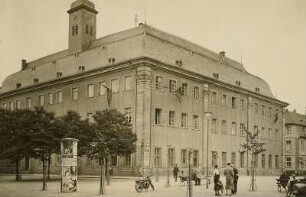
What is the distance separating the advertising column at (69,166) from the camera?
21375 millimetres

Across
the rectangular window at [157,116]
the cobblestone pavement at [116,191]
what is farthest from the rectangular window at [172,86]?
the cobblestone pavement at [116,191]

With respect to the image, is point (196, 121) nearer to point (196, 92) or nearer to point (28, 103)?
point (196, 92)

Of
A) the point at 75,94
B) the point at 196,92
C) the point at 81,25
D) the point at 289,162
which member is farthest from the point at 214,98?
the point at 289,162

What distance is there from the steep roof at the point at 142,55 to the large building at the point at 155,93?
0.45 feet

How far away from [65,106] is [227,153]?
1887 centimetres

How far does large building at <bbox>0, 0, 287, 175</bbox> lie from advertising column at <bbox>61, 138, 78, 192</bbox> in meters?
12.7

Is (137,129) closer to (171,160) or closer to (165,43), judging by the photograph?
(171,160)

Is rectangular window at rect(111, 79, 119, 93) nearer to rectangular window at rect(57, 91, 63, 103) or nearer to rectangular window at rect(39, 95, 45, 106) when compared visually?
rectangular window at rect(57, 91, 63, 103)

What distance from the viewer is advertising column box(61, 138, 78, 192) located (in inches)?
842

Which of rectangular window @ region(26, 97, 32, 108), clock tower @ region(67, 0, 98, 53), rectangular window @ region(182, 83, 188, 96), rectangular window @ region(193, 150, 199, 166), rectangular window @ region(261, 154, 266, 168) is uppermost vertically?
clock tower @ region(67, 0, 98, 53)

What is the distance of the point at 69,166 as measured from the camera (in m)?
21.4

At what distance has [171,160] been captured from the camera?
42188mm

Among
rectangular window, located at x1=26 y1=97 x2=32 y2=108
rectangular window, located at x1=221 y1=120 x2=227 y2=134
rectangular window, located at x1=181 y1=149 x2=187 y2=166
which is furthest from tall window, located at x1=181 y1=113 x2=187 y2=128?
rectangular window, located at x1=26 y1=97 x2=32 y2=108

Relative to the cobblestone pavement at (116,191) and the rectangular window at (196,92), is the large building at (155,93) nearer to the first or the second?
the rectangular window at (196,92)
